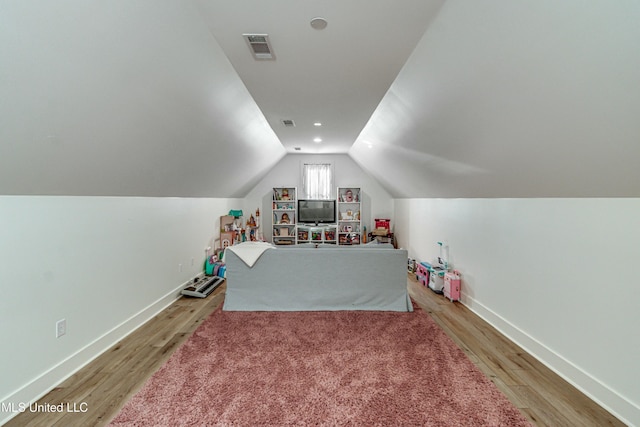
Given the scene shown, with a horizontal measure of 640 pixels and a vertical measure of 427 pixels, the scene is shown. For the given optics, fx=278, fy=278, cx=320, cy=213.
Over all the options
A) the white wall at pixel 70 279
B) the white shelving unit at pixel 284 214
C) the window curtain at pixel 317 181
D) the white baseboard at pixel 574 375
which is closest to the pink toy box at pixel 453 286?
the white baseboard at pixel 574 375

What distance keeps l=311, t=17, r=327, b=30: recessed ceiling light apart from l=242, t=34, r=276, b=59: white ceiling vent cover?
0.33 metres

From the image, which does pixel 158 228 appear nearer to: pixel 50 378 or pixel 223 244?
pixel 50 378

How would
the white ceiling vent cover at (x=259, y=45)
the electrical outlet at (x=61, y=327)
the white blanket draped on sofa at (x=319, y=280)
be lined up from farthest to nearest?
the white blanket draped on sofa at (x=319, y=280) < the electrical outlet at (x=61, y=327) < the white ceiling vent cover at (x=259, y=45)

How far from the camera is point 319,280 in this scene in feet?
11.0


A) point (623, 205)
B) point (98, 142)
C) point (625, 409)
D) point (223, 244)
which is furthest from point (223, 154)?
point (625, 409)

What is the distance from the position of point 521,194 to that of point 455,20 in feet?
5.71

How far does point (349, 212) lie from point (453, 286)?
3.72m

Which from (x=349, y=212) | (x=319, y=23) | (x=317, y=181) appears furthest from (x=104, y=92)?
(x=349, y=212)

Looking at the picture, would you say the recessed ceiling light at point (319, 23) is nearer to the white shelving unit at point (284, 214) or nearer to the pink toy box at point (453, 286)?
the pink toy box at point (453, 286)

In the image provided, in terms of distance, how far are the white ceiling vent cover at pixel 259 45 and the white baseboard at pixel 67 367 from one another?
2.67m

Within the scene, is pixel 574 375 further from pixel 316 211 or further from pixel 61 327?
pixel 316 211

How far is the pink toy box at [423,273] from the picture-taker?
4238 mm

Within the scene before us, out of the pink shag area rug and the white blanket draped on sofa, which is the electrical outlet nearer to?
the pink shag area rug

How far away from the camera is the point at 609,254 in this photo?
6.05 feet
